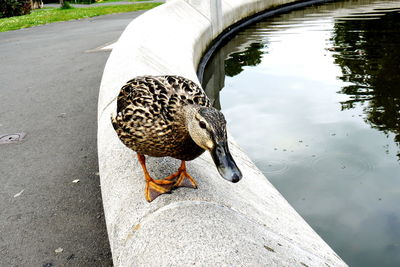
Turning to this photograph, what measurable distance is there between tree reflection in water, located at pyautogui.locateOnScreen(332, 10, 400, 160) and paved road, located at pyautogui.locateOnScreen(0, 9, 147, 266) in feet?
13.1

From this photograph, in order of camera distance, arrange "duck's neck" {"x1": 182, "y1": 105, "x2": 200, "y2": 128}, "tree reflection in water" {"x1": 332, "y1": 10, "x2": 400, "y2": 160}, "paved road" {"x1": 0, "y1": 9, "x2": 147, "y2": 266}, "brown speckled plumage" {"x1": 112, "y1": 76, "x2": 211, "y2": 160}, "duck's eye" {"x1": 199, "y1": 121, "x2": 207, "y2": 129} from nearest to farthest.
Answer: "duck's eye" {"x1": 199, "y1": 121, "x2": 207, "y2": 129} < "duck's neck" {"x1": 182, "y1": 105, "x2": 200, "y2": 128} < "brown speckled plumage" {"x1": 112, "y1": 76, "x2": 211, "y2": 160} < "paved road" {"x1": 0, "y1": 9, "x2": 147, "y2": 266} < "tree reflection in water" {"x1": 332, "y1": 10, "x2": 400, "y2": 160}

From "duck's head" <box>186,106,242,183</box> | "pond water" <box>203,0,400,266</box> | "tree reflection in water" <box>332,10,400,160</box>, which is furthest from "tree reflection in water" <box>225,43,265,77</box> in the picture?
"duck's head" <box>186,106,242,183</box>

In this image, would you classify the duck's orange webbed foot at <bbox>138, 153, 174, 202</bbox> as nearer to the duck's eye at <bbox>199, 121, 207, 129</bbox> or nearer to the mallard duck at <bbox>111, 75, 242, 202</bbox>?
the mallard duck at <bbox>111, 75, 242, 202</bbox>

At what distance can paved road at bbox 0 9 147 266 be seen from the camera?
9.72 ft

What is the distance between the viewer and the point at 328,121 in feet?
20.2

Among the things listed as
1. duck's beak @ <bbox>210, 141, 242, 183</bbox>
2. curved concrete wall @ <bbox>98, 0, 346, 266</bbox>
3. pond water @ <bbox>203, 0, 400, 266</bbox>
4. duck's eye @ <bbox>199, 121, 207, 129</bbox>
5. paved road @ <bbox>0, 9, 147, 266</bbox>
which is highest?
duck's eye @ <bbox>199, 121, 207, 129</bbox>

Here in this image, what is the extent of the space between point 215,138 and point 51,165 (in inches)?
104

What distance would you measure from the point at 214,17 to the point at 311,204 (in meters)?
7.75

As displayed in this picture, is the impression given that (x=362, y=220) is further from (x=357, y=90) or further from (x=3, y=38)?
(x=3, y=38)

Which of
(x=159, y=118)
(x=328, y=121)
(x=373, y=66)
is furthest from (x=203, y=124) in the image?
(x=373, y=66)

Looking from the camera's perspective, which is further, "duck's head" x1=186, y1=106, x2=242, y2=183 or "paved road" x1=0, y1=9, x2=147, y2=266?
"paved road" x1=0, y1=9, x2=147, y2=266

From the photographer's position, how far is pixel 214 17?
10.9 metres

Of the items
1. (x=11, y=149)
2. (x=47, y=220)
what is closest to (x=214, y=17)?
(x=11, y=149)

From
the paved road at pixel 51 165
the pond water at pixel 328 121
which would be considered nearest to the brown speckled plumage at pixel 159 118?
the paved road at pixel 51 165
